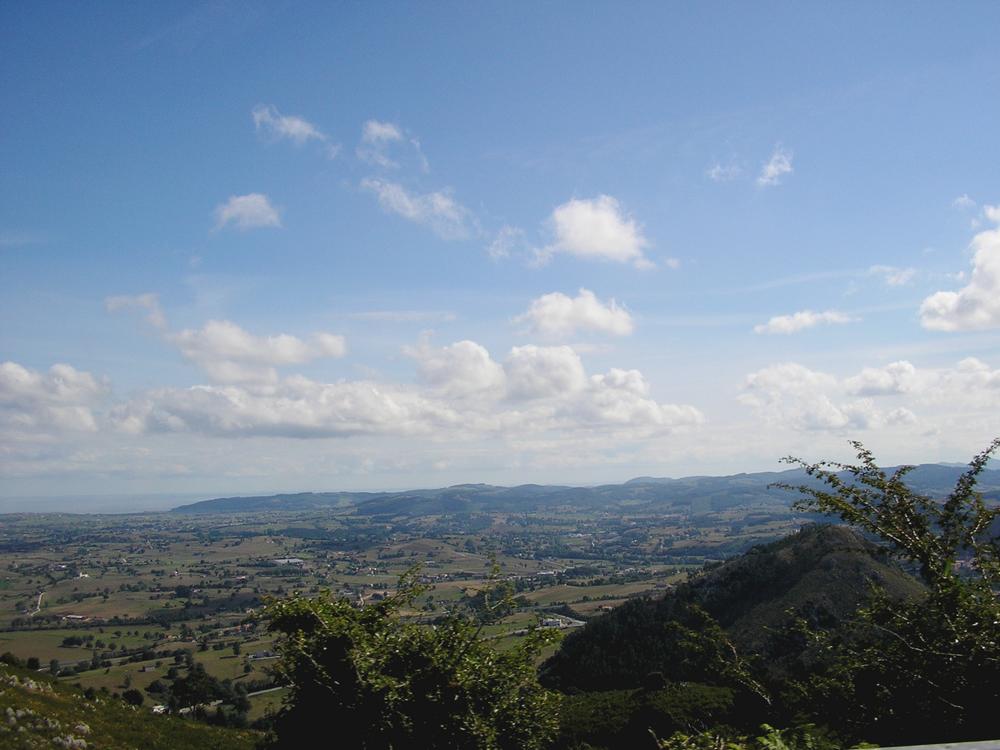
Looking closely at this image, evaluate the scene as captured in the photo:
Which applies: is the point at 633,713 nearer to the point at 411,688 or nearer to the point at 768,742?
the point at 411,688

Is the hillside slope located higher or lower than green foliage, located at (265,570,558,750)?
lower

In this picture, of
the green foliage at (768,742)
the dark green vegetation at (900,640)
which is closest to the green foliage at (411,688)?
the dark green vegetation at (900,640)

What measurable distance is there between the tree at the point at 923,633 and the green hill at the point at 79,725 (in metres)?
16.6

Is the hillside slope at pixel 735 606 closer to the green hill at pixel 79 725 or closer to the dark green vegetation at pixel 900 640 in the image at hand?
the green hill at pixel 79 725

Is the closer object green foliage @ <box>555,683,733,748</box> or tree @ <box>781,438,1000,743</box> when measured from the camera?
tree @ <box>781,438,1000,743</box>

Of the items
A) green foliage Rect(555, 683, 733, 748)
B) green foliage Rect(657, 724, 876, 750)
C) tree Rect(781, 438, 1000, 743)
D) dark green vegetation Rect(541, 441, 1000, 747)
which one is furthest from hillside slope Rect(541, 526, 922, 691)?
green foliage Rect(657, 724, 876, 750)

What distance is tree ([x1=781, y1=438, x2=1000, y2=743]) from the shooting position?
7.53 metres

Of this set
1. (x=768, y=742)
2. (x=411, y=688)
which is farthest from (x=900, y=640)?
(x=411, y=688)

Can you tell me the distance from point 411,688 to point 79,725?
23.2 meters

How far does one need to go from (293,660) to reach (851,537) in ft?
337

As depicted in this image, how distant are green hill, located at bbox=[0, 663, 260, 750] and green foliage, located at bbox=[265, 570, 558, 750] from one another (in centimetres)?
773

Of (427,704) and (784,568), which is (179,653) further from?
(427,704)

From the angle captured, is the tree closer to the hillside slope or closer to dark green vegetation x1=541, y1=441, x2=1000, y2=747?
dark green vegetation x1=541, y1=441, x2=1000, y2=747

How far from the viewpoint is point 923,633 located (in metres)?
8.88
